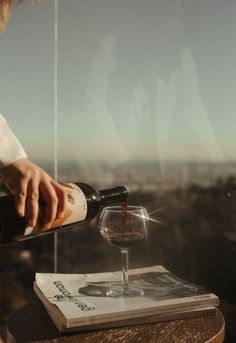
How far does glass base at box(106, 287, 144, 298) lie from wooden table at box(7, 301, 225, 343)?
0.11 meters

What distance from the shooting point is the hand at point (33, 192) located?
2.81ft

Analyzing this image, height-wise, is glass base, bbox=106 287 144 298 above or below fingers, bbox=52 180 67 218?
below

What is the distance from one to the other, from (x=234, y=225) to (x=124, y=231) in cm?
74

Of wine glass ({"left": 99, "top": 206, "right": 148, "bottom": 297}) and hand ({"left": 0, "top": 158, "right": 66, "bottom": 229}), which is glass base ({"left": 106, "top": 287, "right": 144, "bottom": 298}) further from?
hand ({"left": 0, "top": 158, "right": 66, "bottom": 229})

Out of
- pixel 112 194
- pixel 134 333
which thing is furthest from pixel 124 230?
pixel 134 333

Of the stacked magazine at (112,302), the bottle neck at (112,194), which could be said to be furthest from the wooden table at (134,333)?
the bottle neck at (112,194)

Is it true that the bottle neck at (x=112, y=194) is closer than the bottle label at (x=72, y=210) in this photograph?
No

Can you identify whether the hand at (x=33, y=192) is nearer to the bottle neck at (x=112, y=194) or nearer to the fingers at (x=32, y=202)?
the fingers at (x=32, y=202)

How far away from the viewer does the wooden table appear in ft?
2.68

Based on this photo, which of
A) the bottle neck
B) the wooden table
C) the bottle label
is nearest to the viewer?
the wooden table

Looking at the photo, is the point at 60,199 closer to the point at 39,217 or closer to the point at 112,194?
the point at 39,217

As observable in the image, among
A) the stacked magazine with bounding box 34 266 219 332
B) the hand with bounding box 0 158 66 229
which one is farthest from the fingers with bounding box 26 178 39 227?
the stacked magazine with bounding box 34 266 219 332

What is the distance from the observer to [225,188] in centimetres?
161

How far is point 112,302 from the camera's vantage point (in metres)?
0.92
